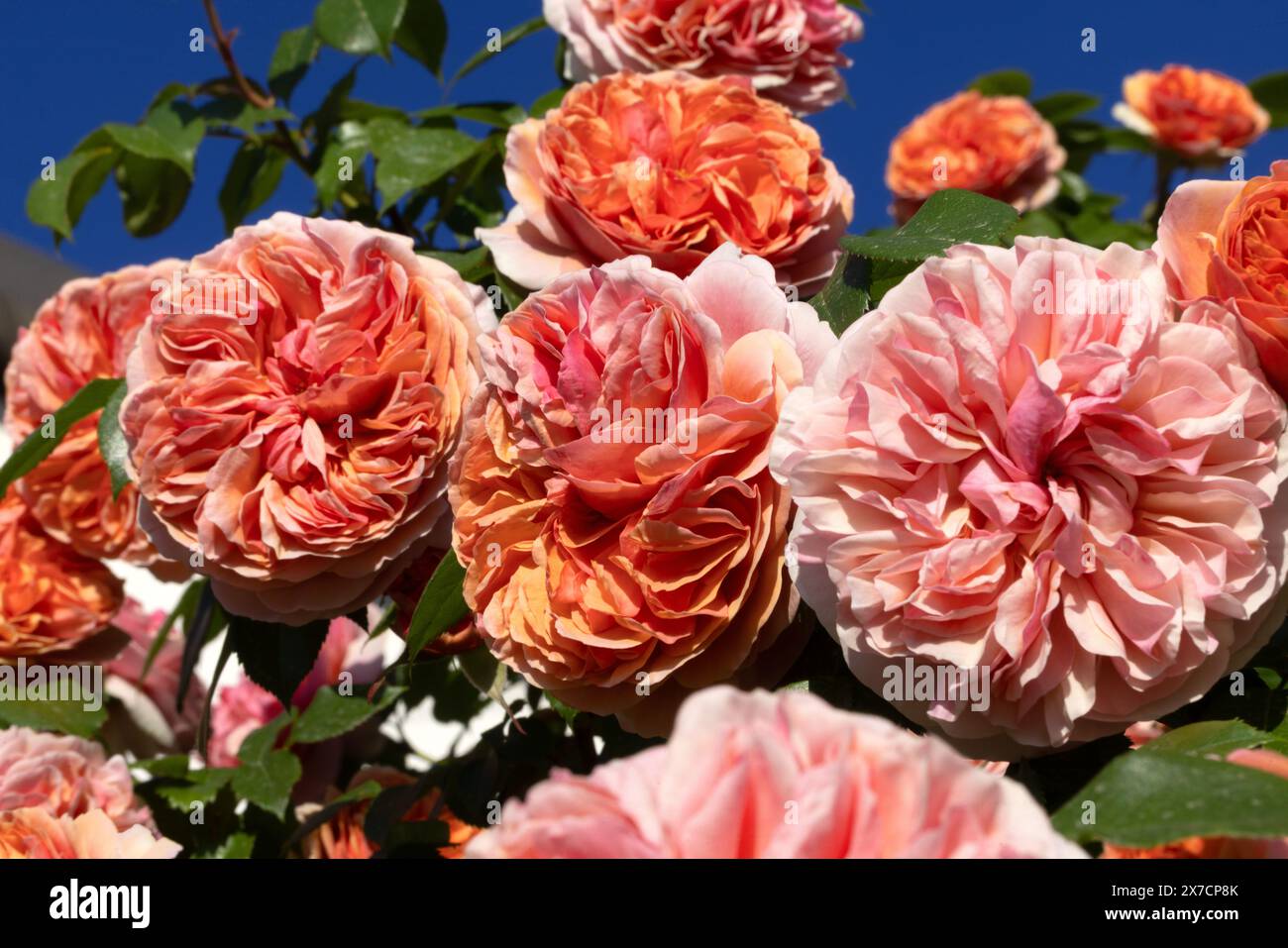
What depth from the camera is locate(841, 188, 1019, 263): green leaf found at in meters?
0.60

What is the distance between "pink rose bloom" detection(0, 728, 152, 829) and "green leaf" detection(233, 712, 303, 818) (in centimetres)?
8

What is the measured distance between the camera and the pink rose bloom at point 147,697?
1.30 meters

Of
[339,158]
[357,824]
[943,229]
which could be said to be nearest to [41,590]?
[357,824]

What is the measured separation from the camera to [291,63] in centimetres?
119

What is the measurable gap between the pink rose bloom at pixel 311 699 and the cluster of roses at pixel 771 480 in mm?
448

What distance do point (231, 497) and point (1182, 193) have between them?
0.53m

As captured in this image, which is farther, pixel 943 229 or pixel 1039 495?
pixel 943 229

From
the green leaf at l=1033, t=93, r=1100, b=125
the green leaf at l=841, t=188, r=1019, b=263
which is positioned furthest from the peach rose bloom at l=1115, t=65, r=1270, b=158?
the green leaf at l=841, t=188, r=1019, b=263

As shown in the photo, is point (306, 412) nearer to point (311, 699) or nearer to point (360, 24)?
point (360, 24)

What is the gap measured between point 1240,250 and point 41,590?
3.15 ft

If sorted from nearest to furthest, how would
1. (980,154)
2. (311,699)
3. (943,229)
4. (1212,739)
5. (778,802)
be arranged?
1. (778,802)
2. (1212,739)
3. (943,229)
4. (311,699)
5. (980,154)

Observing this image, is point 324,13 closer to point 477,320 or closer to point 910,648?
point 477,320
